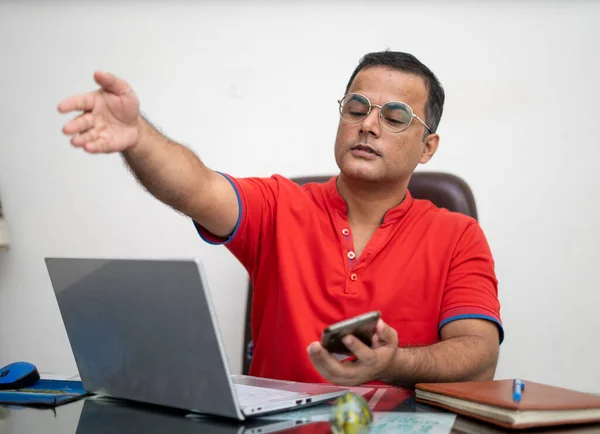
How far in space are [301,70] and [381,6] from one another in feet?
1.14

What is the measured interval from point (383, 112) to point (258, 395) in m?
0.87

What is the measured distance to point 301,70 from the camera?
7.50ft

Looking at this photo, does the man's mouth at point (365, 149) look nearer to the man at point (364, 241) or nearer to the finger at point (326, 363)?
the man at point (364, 241)

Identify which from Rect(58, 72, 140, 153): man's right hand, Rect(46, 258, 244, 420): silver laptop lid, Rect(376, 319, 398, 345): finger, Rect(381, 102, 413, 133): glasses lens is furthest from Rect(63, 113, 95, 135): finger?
Rect(381, 102, 413, 133): glasses lens

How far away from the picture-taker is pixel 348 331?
880mm

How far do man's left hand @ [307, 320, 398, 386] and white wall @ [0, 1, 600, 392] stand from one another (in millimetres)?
1323

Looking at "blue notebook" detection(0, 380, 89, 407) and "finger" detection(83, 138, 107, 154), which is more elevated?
"finger" detection(83, 138, 107, 154)

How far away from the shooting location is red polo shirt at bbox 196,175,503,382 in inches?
60.2

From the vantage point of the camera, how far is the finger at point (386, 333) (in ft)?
3.11

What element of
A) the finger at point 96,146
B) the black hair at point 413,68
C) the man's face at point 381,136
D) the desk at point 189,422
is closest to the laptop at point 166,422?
the desk at point 189,422

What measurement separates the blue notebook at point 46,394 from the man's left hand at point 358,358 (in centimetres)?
44

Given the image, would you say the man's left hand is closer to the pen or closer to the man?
the pen

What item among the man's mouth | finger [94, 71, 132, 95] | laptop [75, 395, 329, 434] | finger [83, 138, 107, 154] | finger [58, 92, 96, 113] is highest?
finger [94, 71, 132, 95]

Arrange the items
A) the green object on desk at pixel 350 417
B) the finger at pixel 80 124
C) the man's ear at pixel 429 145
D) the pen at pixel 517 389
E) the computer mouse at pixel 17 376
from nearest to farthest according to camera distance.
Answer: the green object on desk at pixel 350 417
the pen at pixel 517 389
the finger at pixel 80 124
the computer mouse at pixel 17 376
the man's ear at pixel 429 145
